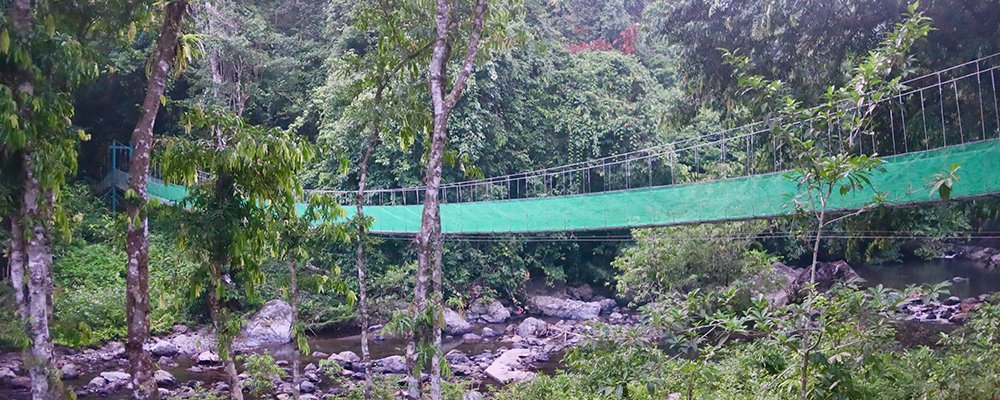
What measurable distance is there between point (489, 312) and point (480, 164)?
71.5 inches

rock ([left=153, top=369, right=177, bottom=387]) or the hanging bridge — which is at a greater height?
the hanging bridge

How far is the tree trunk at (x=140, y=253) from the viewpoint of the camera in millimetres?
2344

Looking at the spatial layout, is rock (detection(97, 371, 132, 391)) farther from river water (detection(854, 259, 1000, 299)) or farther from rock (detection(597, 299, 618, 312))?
river water (detection(854, 259, 1000, 299))

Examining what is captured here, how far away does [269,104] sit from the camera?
9977 millimetres

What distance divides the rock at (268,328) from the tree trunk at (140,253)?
202 inches

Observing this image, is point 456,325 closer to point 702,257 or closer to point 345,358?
point 345,358

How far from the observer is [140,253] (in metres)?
2.41

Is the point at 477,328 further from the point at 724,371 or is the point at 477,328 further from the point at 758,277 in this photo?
the point at 724,371

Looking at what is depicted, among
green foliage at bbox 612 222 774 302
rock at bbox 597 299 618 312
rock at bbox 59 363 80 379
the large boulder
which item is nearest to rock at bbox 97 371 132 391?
rock at bbox 59 363 80 379

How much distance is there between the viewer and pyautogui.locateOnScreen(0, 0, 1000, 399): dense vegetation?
2061 millimetres

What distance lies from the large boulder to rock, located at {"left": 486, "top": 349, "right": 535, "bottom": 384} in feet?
7.51

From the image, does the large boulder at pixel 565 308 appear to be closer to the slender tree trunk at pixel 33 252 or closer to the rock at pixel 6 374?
the rock at pixel 6 374

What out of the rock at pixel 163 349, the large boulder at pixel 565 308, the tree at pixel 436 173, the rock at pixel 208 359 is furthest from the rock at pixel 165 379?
the large boulder at pixel 565 308

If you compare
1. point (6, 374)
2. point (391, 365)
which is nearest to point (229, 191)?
point (391, 365)
